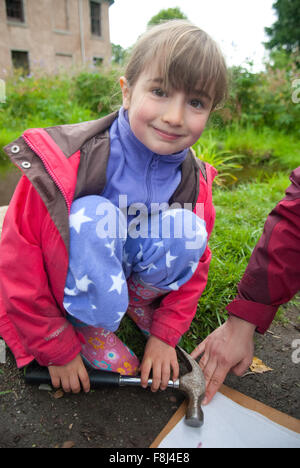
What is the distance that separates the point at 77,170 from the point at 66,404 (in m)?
0.70

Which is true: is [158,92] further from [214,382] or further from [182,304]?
[214,382]

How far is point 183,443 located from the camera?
3.05 feet

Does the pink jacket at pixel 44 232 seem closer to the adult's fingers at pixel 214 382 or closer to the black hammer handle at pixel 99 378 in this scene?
the black hammer handle at pixel 99 378

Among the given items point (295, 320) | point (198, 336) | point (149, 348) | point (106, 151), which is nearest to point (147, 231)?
point (106, 151)

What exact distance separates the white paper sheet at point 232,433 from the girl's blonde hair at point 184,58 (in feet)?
3.12

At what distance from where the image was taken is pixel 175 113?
921mm

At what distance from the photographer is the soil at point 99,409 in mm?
934

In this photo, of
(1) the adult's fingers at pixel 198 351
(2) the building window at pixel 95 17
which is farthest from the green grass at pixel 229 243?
(2) the building window at pixel 95 17

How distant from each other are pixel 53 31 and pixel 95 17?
1806 mm

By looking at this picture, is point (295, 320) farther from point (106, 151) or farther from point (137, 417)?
point (106, 151)

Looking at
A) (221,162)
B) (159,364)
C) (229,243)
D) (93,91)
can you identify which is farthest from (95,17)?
(159,364)

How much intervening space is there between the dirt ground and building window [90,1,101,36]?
1420 cm

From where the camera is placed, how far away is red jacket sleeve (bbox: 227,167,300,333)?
1037 millimetres
